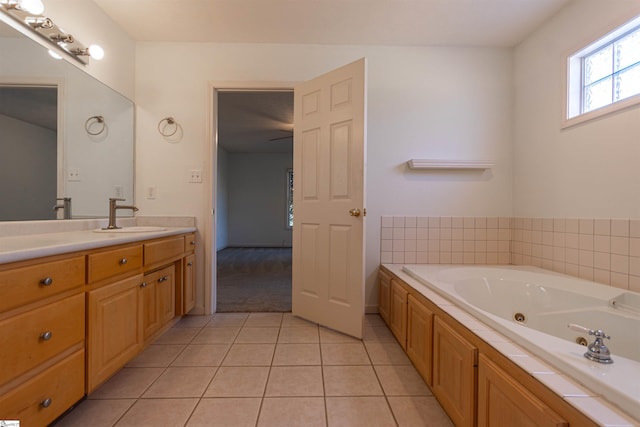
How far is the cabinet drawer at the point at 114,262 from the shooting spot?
1.21 metres

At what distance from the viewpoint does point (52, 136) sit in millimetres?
1623

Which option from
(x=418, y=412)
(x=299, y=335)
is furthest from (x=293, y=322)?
(x=418, y=412)

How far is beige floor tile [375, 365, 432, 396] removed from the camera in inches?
55.0

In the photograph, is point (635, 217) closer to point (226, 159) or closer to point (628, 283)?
point (628, 283)

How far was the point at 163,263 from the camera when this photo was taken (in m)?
1.84

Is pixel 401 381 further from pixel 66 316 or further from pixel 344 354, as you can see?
pixel 66 316

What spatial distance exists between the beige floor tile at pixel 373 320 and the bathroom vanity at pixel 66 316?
1.58 m

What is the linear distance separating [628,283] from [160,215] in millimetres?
3307

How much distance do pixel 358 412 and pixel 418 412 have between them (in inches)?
11.0

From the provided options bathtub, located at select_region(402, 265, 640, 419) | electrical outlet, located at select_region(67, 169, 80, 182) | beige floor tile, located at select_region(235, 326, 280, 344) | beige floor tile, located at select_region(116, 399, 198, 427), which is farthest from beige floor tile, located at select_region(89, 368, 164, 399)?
bathtub, located at select_region(402, 265, 640, 419)

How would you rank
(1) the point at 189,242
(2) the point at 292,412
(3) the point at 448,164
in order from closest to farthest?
(2) the point at 292,412 → (1) the point at 189,242 → (3) the point at 448,164

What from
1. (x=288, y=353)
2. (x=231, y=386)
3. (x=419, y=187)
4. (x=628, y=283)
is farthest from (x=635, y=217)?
(x=231, y=386)

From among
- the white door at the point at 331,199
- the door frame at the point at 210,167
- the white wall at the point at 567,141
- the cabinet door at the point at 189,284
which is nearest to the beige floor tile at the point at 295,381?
the white door at the point at 331,199

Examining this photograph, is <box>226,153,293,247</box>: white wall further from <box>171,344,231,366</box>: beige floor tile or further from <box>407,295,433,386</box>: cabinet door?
<box>407,295,433,386</box>: cabinet door
